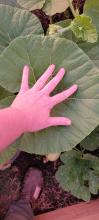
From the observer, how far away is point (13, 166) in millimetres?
1267

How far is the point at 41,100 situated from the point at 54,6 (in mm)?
361

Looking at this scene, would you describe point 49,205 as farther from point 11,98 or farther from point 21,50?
point 21,50

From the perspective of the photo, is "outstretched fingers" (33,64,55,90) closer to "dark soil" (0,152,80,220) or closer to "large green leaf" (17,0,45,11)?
"large green leaf" (17,0,45,11)

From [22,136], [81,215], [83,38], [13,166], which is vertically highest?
[83,38]

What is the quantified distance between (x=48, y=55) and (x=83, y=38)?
12cm

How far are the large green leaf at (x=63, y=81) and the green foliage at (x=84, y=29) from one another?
Answer: 0.29 ft

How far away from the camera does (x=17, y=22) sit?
41.9 inches

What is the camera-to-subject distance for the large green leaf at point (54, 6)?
1152 mm

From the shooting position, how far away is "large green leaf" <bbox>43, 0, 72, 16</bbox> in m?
1.15

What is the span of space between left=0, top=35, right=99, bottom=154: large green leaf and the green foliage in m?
0.09

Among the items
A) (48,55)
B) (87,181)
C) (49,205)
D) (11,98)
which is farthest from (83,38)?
(49,205)

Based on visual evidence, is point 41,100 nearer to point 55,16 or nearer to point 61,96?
point 61,96

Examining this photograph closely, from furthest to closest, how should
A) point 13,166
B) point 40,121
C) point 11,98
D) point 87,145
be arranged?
point 13,166, point 87,145, point 11,98, point 40,121

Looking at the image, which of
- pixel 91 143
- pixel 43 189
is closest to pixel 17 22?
pixel 91 143
